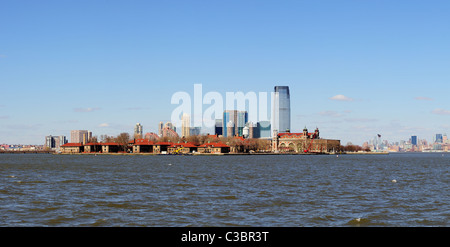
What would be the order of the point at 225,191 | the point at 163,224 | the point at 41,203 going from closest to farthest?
the point at 163,224 < the point at 41,203 < the point at 225,191

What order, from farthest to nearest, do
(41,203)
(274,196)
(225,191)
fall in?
(225,191), (274,196), (41,203)

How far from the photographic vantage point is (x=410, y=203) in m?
30.8

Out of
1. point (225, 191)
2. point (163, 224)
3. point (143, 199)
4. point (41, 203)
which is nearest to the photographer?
point (163, 224)

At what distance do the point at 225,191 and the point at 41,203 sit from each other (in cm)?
1410
